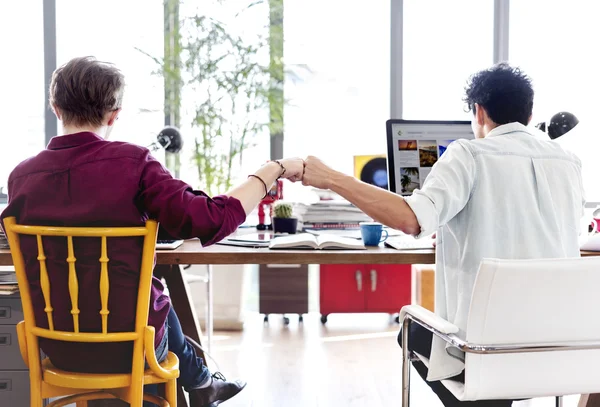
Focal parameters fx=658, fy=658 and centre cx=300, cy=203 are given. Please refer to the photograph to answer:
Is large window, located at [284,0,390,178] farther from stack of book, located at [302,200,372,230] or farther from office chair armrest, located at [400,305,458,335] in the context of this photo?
office chair armrest, located at [400,305,458,335]

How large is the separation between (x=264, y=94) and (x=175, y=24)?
0.77m

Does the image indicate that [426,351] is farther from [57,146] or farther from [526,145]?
[57,146]

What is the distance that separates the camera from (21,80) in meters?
4.75

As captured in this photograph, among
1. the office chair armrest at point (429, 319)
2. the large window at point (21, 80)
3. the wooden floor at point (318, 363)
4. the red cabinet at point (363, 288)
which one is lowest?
the wooden floor at point (318, 363)

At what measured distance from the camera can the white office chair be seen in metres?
1.37

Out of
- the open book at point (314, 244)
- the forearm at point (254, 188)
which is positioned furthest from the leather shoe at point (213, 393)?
the forearm at point (254, 188)

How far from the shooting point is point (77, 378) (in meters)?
1.53

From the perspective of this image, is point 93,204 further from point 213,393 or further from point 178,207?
point 213,393

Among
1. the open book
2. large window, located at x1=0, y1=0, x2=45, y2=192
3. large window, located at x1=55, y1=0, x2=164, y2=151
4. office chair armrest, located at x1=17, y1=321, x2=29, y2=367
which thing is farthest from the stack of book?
large window, located at x1=0, y1=0, x2=45, y2=192

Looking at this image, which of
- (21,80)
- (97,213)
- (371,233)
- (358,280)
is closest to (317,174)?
(371,233)

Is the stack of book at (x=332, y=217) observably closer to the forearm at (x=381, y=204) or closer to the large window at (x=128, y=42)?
the forearm at (x=381, y=204)

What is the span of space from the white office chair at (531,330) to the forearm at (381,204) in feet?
0.72

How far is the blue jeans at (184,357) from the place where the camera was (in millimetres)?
1893

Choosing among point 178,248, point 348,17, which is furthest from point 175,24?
point 178,248
